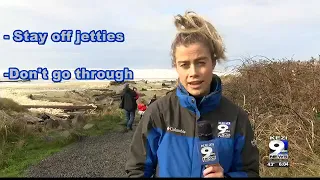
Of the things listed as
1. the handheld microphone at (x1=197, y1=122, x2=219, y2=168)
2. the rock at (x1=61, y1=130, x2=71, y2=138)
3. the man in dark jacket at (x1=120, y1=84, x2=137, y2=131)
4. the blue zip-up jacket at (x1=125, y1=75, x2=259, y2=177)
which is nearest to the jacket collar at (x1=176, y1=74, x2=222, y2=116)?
the blue zip-up jacket at (x1=125, y1=75, x2=259, y2=177)

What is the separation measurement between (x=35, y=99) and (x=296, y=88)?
22435 mm

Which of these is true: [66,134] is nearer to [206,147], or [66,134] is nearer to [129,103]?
[129,103]

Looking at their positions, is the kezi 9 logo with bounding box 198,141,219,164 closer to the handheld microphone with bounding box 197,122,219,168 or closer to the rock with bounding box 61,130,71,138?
the handheld microphone with bounding box 197,122,219,168

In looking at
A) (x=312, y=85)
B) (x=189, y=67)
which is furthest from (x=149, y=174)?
(x=312, y=85)

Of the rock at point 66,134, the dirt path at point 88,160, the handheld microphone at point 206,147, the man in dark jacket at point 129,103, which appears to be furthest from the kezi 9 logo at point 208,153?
A: the man in dark jacket at point 129,103

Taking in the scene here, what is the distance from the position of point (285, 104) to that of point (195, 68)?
265 inches

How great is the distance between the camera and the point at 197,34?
205 cm

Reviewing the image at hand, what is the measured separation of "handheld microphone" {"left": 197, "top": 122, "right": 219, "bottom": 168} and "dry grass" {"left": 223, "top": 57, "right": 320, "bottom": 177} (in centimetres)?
438

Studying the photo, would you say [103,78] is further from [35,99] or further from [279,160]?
[35,99]

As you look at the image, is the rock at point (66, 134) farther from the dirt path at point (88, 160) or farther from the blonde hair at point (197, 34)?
the blonde hair at point (197, 34)

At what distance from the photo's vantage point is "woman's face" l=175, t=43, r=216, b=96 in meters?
2.00

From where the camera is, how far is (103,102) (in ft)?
81.6

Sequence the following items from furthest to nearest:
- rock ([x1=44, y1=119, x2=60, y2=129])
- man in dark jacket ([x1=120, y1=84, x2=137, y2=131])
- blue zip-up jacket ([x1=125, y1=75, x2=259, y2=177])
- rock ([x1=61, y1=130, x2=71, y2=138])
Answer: rock ([x1=44, y1=119, x2=60, y2=129]) < man in dark jacket ([x1=120, y1=84, x2=137, y2=131]) < rock ([x1=61, y1=130, x2=71, y2=138]) < blue zip-up jacket ([x1=125, y1=75, x2=259, y2=177])

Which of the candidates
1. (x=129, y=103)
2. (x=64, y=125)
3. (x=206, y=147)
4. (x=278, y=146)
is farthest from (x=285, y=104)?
(x=64, y=125)
